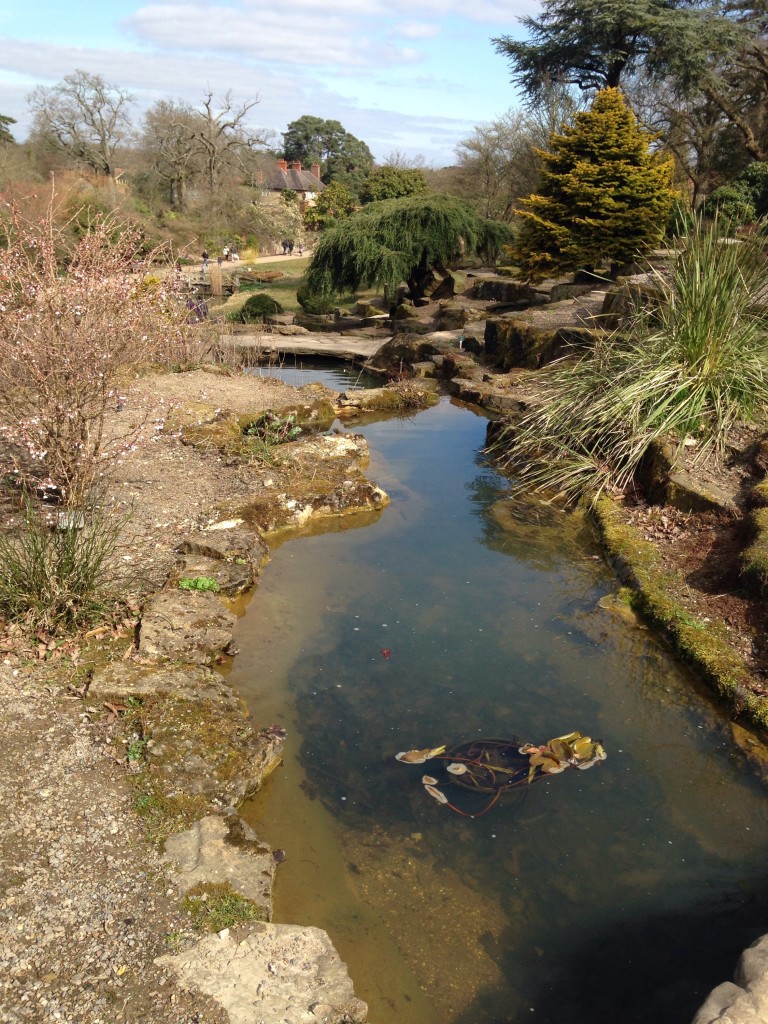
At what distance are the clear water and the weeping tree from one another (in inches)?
497

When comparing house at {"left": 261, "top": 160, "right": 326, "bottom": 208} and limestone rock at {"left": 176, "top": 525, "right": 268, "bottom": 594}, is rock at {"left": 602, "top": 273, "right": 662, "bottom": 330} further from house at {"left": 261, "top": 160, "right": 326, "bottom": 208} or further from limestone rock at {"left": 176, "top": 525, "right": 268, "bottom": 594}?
house at {"left": 261, "top": 160, "right": 326, "bottom": 208}

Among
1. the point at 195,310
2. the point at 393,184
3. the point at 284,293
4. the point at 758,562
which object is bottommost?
the point at 758,562

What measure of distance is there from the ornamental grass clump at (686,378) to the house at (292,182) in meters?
40.0

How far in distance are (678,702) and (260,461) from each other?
4.59m

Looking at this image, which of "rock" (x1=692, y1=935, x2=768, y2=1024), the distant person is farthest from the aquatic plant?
the distant person

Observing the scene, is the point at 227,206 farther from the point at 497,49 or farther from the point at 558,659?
the point at 558,659

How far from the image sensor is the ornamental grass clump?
7.12 metres

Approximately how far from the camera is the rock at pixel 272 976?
250cm

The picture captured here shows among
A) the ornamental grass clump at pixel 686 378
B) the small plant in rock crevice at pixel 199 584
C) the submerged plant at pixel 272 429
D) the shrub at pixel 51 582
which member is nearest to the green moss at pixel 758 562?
the ornamental grass clump at pixel 686 378

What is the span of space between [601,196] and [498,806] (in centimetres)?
1342

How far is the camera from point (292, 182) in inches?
1873

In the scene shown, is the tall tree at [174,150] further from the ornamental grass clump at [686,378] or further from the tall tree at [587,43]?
the ornamental grass clump at [686,378]

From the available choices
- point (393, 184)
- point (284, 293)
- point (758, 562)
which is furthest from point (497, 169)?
point (758, 562)

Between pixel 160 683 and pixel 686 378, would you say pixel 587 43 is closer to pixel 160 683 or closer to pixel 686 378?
pixel 686 378
